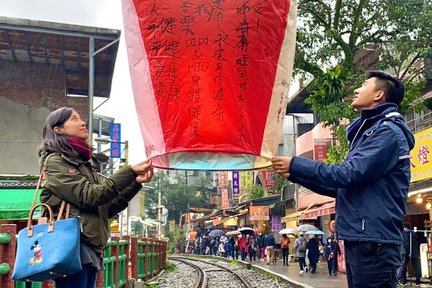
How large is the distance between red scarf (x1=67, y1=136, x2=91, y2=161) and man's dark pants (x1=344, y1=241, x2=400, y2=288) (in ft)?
4.88

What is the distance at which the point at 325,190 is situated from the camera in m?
2.72

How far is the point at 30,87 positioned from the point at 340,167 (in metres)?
18.8

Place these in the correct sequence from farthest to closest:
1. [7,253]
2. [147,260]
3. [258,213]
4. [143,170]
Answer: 1. [258,213]
2. [147,260]
3. [7,253]
4. [143,170]

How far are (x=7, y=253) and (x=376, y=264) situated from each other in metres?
3.23

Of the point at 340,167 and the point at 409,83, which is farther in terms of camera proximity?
the point at 409,83

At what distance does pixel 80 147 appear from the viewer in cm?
288

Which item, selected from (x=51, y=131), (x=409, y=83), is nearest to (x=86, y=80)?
(x=409, y=83)

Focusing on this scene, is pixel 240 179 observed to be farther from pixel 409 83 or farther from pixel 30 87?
pixel 409 83

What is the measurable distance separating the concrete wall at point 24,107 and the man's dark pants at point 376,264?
18.1 metres

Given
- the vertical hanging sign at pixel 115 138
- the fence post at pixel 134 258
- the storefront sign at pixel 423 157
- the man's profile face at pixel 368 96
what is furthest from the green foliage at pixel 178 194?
the man's profile face at pixel 368 96

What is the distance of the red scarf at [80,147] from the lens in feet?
9.42

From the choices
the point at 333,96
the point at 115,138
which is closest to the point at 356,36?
the point at 333,96

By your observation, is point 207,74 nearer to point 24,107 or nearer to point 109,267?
point 109,267

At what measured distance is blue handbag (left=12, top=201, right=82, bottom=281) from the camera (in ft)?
8.23
